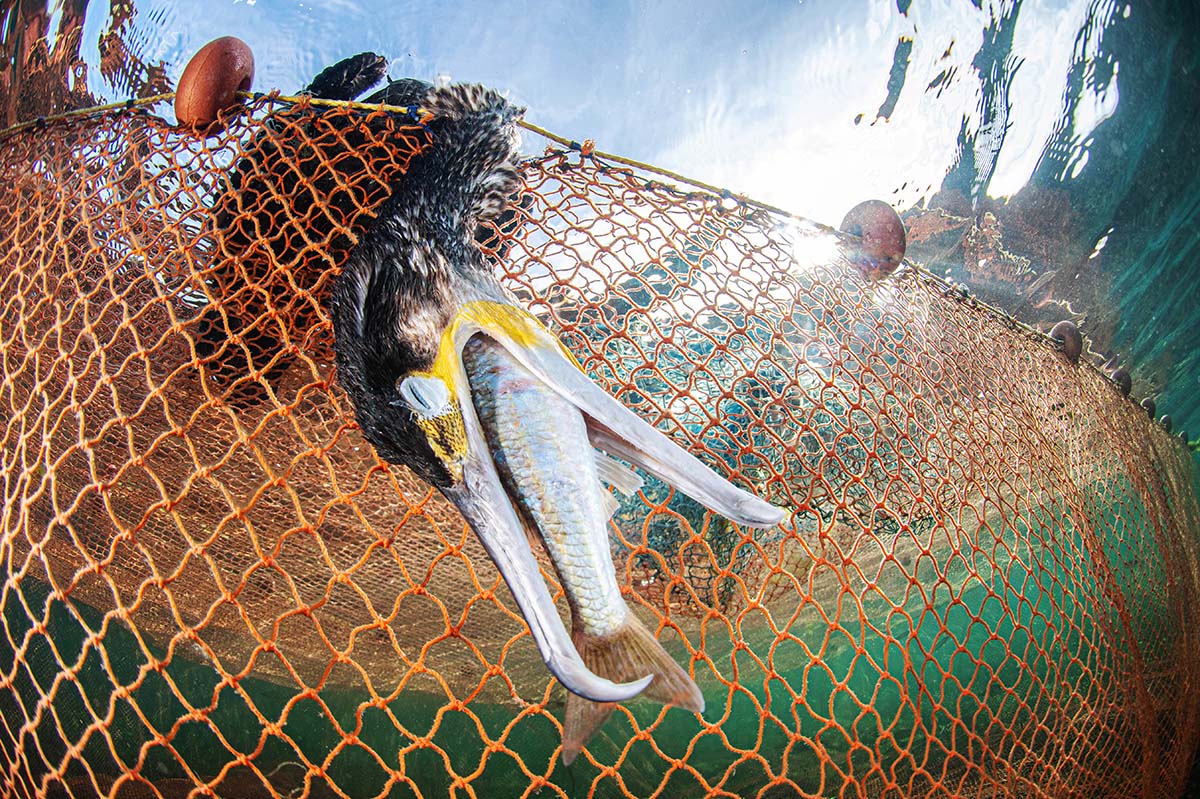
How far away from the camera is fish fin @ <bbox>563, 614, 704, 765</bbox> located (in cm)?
84

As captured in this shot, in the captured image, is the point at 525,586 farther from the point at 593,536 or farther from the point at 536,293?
the point at 536,293

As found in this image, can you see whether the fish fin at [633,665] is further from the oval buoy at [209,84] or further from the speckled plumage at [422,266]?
the oval buoy at [209,84]

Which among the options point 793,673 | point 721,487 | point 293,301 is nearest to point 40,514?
point 293,301

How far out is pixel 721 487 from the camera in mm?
805

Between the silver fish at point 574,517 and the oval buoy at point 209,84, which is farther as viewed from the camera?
the oval buoy at point 209,84

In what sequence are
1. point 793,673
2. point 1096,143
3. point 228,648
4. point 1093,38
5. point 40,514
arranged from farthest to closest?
point 793,673 → point 228,648 → point 1096,143 → point 1093,38 → point 40,514

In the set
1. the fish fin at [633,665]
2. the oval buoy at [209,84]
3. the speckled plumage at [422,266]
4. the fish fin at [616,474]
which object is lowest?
the fish fin at [633,665]

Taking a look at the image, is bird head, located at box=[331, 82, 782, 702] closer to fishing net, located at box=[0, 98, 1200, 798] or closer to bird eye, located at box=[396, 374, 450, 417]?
bird eye, located at box=[396, 374, 450, 417]

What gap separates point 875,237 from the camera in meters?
1.95

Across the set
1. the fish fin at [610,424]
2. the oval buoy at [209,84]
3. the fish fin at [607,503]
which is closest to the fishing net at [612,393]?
the oval buoy at [209,84]

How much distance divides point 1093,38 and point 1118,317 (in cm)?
427

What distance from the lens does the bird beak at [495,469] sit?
0.76 metres

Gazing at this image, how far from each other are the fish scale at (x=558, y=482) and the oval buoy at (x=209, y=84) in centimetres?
128

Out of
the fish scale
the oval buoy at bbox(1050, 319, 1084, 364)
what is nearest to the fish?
the fish scale
